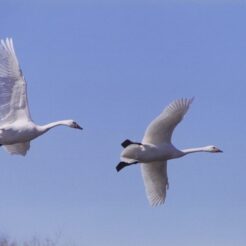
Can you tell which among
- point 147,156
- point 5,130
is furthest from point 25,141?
point 147,156

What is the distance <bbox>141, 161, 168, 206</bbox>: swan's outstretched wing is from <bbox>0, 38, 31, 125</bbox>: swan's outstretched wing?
4454 mm

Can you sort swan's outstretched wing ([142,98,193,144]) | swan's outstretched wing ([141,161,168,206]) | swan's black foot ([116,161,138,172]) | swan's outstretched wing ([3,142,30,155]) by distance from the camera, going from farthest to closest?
swan's outstretched wing ([3,142,30,155]), swan's outstretched wing ([141,161,168,206]), swan's black foot ([116,161,138,172]), swan's outstretched wing ([142,98,193,144])

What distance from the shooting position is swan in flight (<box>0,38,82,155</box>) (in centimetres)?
5328

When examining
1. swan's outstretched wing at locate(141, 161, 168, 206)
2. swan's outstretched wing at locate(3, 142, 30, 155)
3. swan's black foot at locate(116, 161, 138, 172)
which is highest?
swan's outstretched wing at locate(3, 142, 30, 155)

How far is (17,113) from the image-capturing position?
176ft

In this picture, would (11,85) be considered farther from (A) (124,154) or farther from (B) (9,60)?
(A) (124,154)

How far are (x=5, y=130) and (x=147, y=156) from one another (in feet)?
15.3

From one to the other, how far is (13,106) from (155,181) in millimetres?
5382

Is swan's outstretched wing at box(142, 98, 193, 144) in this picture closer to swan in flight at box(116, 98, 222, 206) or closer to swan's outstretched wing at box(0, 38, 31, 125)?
swan in flight at box(116, 98, 222, 206)

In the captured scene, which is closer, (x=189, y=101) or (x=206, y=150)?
(x=189, y=101)

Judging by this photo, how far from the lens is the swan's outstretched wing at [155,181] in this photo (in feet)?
180

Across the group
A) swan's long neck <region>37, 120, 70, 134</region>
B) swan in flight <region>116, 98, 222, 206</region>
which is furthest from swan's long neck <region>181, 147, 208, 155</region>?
swan's long neck <region>37, 120, 70, 134</region>

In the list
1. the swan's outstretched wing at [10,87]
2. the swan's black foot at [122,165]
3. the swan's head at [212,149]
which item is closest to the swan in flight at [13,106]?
the swan's outstretched wing at [10,87]

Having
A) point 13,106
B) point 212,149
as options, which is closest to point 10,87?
point 13,106
